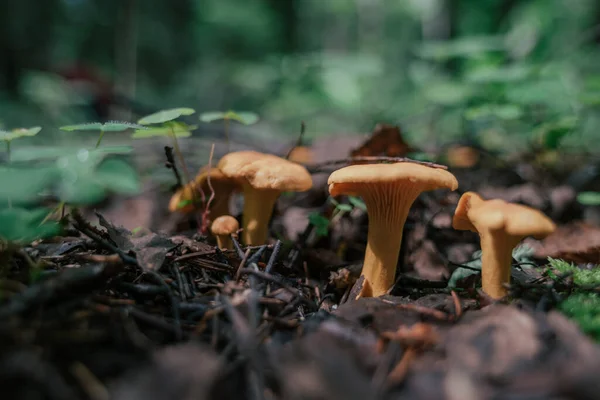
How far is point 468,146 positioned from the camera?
3707mm

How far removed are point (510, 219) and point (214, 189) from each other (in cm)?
162

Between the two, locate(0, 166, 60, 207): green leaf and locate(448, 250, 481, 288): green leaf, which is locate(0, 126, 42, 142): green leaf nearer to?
locate(0, 166, 60, 207): green leaf

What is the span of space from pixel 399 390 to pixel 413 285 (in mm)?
1091

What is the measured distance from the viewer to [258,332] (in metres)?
1.32

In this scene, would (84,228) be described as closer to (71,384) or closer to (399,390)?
(71,384)

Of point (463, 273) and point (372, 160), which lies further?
point (372, 160)

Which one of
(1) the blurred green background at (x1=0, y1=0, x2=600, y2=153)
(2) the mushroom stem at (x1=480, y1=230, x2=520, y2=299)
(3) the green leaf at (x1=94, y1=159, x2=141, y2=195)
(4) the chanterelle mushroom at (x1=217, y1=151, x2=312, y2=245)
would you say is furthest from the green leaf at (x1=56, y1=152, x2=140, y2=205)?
(1) the blurred green background at (x1=0, y1=0, x2=600, y2=153)

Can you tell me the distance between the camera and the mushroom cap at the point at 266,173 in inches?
76.5

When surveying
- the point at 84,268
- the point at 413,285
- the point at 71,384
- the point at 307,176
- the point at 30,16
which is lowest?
the point at 413,285

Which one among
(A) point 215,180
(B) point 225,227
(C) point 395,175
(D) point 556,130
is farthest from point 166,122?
(D) point 556,130

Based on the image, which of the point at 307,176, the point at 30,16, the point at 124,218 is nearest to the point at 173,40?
the point at 30,16

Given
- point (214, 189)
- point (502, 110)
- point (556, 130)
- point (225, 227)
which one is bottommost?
point (225, 227)

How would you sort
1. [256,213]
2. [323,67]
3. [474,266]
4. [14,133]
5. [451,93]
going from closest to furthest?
[14,133] < [474,266] < [256,213] < [451,93] < [323,67]

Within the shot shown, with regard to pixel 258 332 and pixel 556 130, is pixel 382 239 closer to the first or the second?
pixel 258 332
